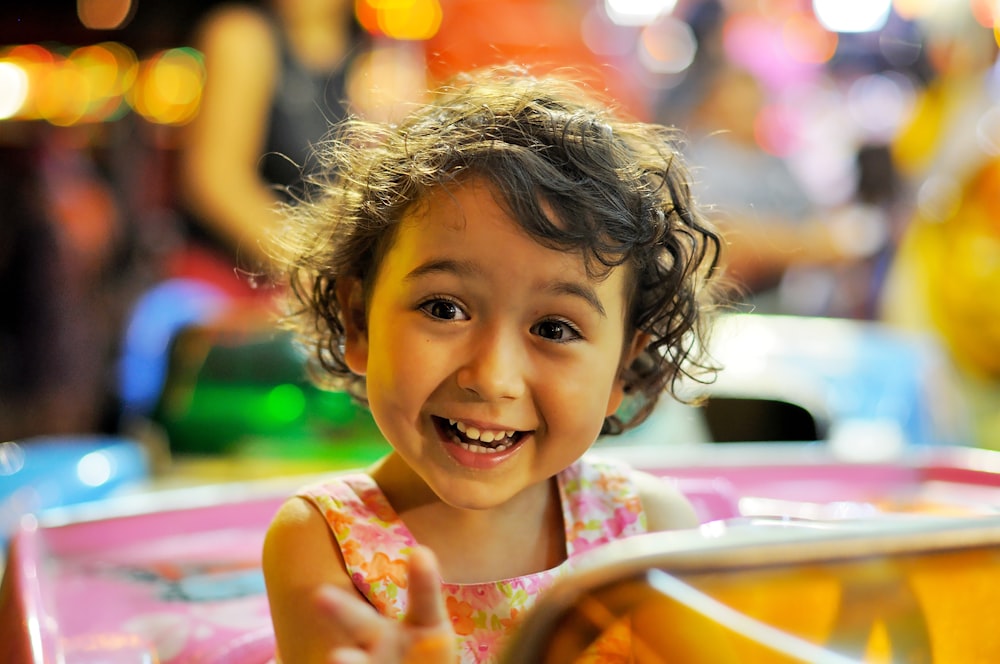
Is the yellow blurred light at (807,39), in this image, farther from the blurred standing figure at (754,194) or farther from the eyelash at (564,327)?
the eyelash at (564,327)

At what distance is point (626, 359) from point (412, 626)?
29 centimetres

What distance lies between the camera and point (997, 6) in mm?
2662

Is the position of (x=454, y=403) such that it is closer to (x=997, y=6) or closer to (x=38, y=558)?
(x=38, y=558)

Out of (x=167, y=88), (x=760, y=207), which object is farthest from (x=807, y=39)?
(x=167, y=88)

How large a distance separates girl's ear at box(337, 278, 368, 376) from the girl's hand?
24cm

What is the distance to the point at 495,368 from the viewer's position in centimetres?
54

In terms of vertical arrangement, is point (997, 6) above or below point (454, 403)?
above

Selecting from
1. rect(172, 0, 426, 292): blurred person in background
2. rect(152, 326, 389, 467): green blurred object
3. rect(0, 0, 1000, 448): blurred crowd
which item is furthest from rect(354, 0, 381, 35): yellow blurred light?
rect(152, 326, 389, 467): green blurred object

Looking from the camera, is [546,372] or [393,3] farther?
[393,3]

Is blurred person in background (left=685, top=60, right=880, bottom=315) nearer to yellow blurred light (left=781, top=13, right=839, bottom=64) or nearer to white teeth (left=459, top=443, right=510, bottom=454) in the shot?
yellow blurred light (left=781, top=13, right=839, bottom=64)

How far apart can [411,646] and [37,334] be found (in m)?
2.66

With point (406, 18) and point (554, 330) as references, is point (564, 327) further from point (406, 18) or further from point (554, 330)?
point (406, 18)

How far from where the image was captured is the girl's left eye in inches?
22.4

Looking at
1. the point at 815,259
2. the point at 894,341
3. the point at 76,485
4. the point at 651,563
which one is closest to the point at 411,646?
the point at 651,563
